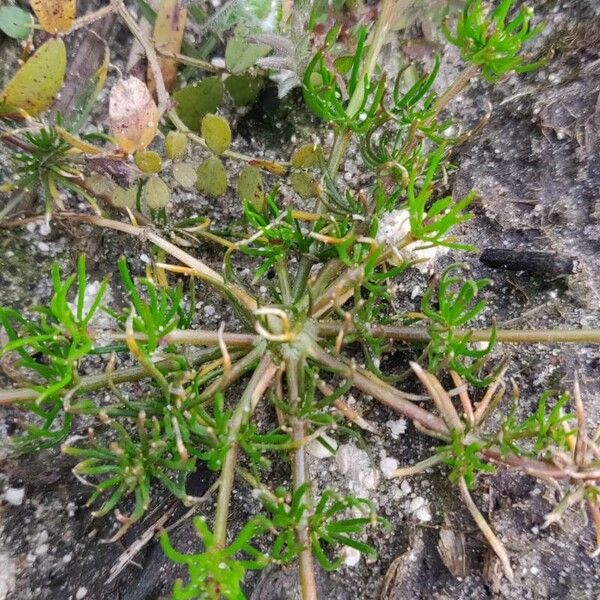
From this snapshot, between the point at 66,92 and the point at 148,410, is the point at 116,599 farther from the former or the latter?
the point at 66,92

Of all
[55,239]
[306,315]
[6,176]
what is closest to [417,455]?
[306,315]

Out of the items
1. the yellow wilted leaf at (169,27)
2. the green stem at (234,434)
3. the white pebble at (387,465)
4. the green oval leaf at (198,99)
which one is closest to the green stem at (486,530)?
the white pebble at (387,465)

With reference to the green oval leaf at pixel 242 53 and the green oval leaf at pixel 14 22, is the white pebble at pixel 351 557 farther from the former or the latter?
the green oval leaf at pixel 14 22

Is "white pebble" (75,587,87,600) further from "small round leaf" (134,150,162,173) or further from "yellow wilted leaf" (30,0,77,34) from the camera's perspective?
"yellow wilted leaf" (30,0,77,34)

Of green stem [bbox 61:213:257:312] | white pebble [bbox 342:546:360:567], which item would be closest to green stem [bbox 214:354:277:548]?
green stem [bbox 61:213:257:312]

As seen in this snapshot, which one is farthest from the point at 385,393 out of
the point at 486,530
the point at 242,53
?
the point at 242,53
